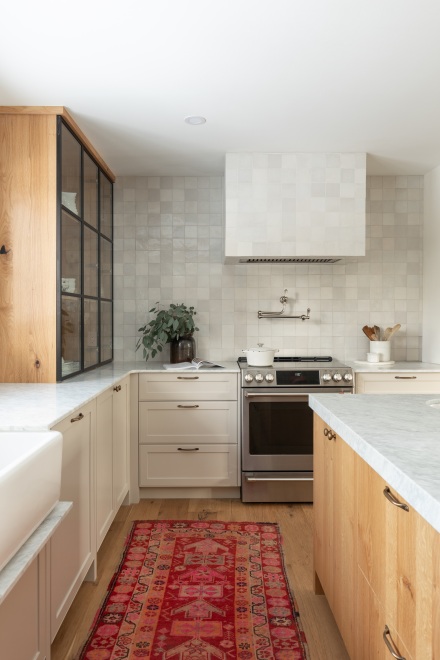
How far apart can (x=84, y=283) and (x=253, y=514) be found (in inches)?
70.5

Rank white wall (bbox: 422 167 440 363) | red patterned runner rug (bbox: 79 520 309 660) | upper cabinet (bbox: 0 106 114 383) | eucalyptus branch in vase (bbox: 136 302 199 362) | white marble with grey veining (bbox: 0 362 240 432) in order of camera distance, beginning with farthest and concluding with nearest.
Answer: white wall (bbox: 422 167 440 363), eucalyptus branch in vase (bbox: 136 302 199 362), upper cabinet (bbox: 0 106 114 383), red patterned runner rug (bbox: 79 520 309 660), white marble with grey veining (bbox: 0 362 240 432)

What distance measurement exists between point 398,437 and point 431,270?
2764 mm

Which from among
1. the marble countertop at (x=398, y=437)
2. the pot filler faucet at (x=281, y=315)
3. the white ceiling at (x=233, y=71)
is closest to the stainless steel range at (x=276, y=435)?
the pot filler faucet at (x=281, y=315)

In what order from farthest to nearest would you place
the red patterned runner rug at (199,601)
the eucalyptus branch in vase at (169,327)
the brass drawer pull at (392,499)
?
the eucalyptus branch in vase at (169,327), the red patterned runner rug at (199,601), the brass drawer pull at (392,499)

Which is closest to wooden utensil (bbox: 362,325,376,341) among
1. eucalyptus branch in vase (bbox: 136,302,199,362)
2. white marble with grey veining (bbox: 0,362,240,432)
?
white marble with grey veining (bbox: 0,362,240,432)

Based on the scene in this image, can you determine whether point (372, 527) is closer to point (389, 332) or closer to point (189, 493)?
point (189, 493)

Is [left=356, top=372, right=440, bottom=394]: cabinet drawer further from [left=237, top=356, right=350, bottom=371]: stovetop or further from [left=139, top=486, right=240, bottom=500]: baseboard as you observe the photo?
[left=139, top=486, right=240, bottom=500]: baseboard

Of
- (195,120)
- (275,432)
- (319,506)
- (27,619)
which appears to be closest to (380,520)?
(319,506)

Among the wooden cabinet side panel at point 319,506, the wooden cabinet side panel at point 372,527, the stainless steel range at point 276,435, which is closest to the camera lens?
the wooden cabinet side panel at point 372,527

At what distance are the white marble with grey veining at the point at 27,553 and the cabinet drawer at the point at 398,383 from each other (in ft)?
7.51

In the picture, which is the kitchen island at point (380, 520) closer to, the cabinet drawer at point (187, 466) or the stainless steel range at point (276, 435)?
the stainless steel range at point (276, 435)

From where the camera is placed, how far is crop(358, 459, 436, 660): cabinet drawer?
0.90m

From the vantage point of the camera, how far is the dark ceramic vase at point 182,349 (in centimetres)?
350

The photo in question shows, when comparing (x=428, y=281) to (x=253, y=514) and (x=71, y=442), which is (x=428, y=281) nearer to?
(x=253, y=514)
